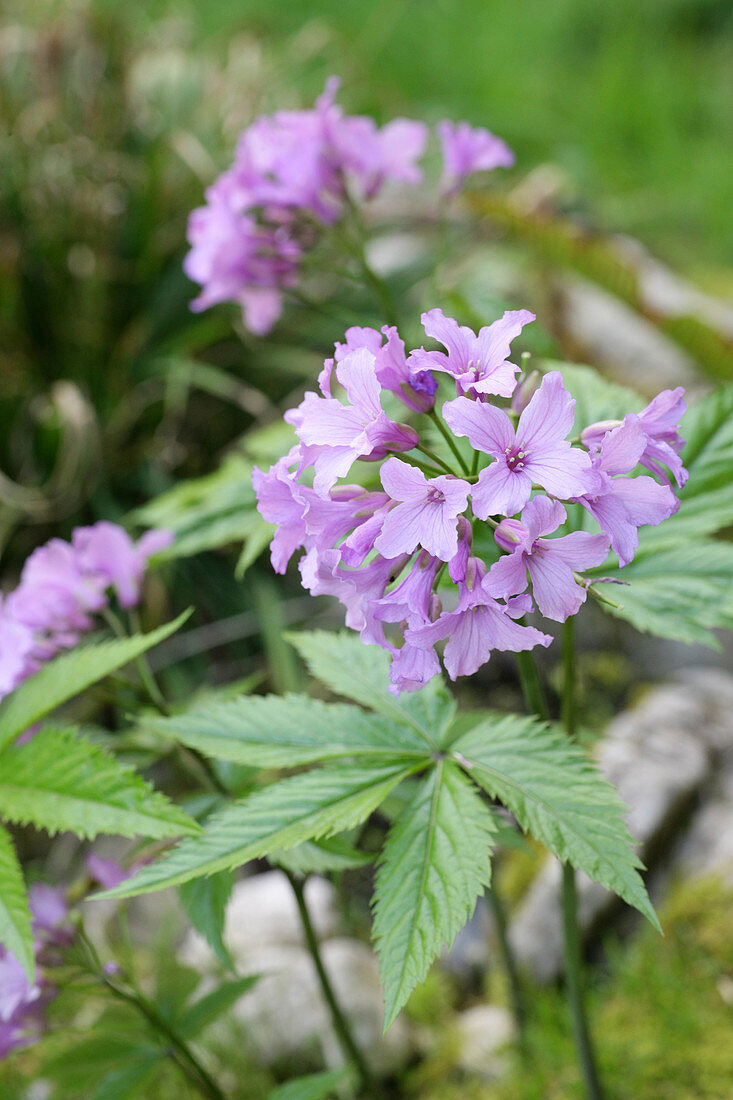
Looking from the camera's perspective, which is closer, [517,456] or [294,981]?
[517,456]

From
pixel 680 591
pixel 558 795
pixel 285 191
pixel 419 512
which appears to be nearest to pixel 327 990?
pixel 558 795

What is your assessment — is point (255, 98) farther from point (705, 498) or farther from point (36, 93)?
point (705, 498)

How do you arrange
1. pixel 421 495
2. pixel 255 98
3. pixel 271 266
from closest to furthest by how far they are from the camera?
pixel 421 495 → pixel 271 266 → pixel 255 98

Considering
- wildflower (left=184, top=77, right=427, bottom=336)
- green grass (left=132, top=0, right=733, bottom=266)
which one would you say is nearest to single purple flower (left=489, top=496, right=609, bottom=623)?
wildflower (left=184, top=77, right=427, bottom=336)

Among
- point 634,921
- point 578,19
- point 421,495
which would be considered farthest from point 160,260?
point 578,19

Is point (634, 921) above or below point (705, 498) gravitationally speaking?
below

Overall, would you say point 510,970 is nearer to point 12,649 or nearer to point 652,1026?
point 652,1026
